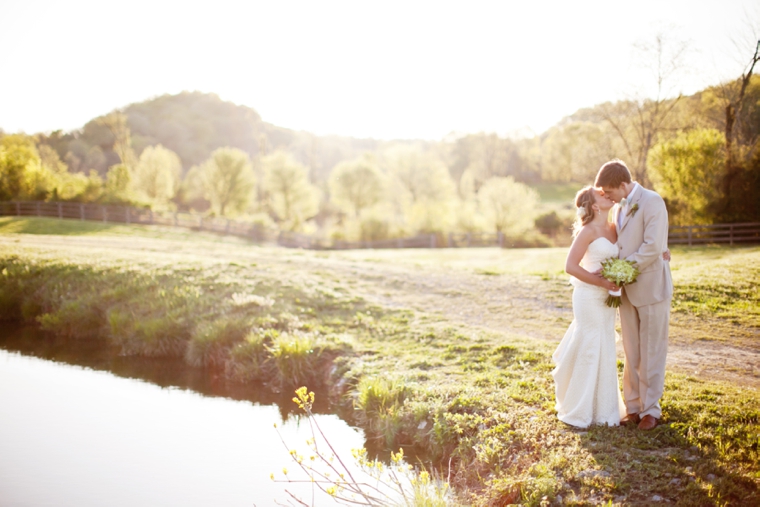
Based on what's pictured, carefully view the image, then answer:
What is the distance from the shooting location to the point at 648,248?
5191mm

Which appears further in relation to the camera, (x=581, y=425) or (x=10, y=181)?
(x=10, y=181)

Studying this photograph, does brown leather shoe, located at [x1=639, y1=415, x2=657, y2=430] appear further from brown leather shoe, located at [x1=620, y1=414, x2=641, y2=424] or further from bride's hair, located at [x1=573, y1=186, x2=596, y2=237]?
bride's hair, located at [x1=573, y1=186, x2=596, y2=237]

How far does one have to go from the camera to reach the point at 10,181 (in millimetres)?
34438

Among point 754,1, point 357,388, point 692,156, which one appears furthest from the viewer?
point 692,156

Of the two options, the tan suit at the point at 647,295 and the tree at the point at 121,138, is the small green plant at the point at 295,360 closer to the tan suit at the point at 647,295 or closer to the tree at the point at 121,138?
the tan suit at the point at 647,295

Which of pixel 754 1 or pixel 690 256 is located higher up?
pixel 754 1

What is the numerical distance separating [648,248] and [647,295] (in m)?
0.52

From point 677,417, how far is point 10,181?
137 feet

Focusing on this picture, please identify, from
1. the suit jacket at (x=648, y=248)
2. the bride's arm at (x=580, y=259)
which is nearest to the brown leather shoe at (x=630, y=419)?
the suit jacket at (x=648, y=248)

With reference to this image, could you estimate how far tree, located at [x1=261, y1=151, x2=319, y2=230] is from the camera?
50469 mm

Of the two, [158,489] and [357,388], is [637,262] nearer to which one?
[357,388]

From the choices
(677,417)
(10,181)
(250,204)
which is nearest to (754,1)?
(677,417)

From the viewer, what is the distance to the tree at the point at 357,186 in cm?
5341

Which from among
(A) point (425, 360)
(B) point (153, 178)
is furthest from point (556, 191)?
(A) point (425, 360)
